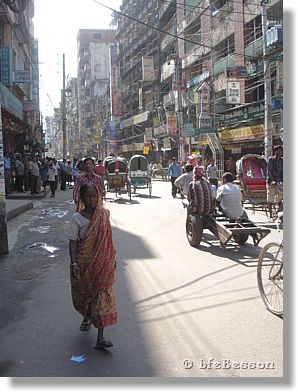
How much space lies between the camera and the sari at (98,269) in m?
4.12

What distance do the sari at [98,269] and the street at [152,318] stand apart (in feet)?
1.07

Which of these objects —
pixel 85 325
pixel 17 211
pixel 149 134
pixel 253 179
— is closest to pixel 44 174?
pixel 17 211

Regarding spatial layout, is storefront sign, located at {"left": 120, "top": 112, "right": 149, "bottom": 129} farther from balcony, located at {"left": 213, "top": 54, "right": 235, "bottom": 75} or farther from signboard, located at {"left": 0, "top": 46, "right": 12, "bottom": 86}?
signboard, located at {"left": 0, "top": 46, "right": 12, "bottom": 86}

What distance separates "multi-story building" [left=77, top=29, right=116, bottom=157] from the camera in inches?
4161

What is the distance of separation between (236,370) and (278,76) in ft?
69.7

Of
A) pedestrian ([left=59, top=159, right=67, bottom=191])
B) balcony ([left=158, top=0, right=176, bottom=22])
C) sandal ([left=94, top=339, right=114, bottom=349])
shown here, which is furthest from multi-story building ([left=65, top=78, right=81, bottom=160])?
sandal ([left=94, top=339, right=114, bottom=349])

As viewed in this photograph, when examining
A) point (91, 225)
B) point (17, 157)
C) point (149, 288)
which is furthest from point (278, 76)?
point (91, 225)

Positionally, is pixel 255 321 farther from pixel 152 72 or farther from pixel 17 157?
pixel 152 72

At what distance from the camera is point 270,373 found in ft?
11.8

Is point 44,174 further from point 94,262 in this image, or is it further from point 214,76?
point 94,262

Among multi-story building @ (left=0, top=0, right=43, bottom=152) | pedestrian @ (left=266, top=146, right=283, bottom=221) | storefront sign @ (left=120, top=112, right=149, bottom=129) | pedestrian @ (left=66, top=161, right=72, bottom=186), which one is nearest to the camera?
pedestrian @ (left=266, top=146, right=283, bottom=221)

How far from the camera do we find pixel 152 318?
16.3ft

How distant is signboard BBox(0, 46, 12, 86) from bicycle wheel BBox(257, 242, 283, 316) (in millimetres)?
20044

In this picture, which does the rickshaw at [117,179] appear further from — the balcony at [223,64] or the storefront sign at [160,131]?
the storefront sign at [160,131]
